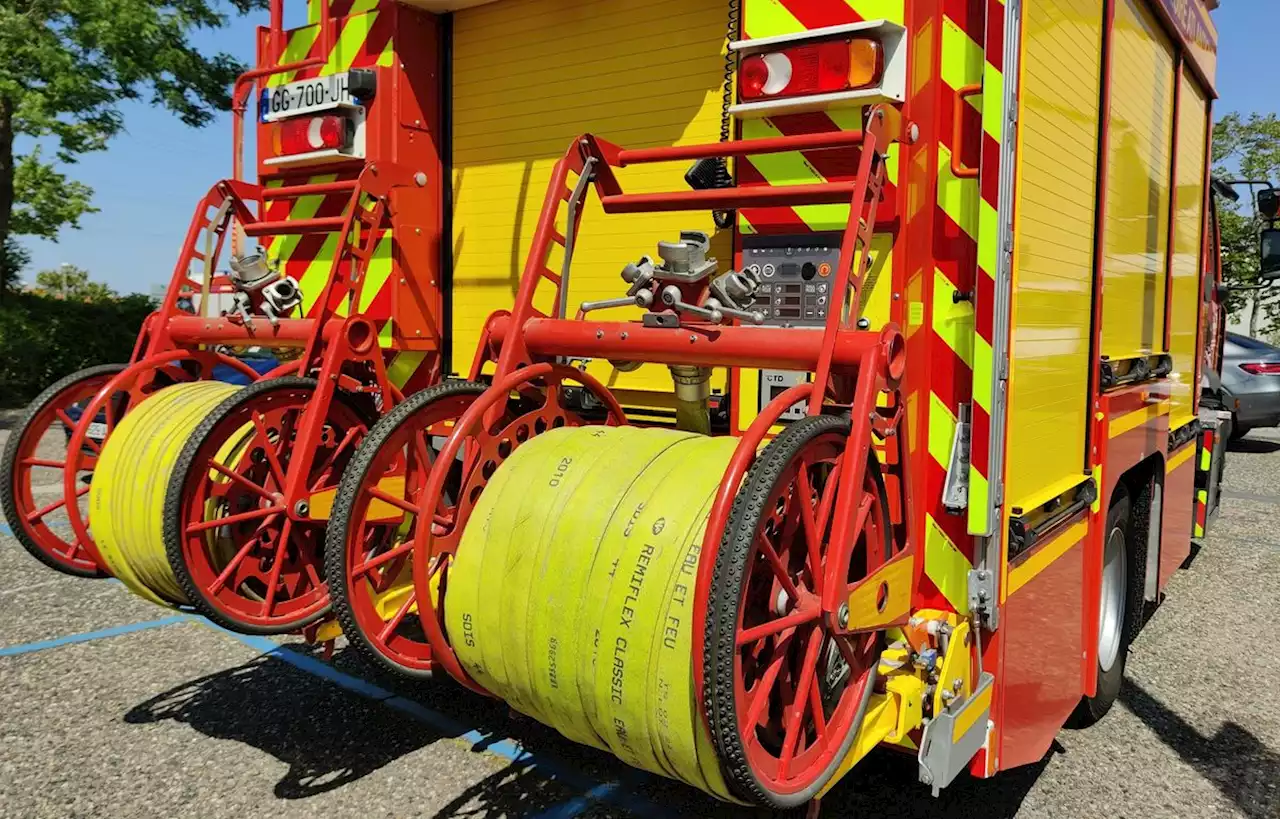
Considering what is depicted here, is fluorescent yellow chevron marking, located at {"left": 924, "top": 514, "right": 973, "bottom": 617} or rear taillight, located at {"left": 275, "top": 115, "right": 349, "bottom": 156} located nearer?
fluorescent yellow chevron marking, located at {"left": 924, "top": 514, "right": 973, "bottom": 617}

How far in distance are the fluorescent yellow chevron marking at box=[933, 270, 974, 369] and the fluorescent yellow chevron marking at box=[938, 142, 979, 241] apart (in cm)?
14

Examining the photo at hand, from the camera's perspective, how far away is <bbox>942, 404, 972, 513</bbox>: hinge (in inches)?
99.3

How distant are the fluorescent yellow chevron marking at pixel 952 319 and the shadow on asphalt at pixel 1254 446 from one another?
11.5 m

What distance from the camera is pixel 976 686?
2.58 meters

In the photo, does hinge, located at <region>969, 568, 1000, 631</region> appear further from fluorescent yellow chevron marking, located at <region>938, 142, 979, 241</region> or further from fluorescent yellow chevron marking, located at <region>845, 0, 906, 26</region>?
fluorescent yellow chevron marking, located at <region>845, 0, 906, 26</region>

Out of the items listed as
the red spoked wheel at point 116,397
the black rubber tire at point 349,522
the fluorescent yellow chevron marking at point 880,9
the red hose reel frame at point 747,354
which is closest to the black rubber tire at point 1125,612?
the red hose reel frame at point 747,354

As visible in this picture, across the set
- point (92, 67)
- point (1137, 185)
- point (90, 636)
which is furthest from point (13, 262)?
point (1137, 185)

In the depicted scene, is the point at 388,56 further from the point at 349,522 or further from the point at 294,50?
the point at 349,522

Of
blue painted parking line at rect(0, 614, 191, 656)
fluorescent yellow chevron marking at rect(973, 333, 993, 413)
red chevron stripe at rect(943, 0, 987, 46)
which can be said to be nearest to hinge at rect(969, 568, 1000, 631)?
fluorescent yellow chevron marking at rect(973, 333, 993, 413)

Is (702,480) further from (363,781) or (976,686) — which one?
(363,781)

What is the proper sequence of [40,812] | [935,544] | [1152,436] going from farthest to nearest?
[1152,436] < [40,812] < [935,544]

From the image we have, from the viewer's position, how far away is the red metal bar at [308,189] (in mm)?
3688

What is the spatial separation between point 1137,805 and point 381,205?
3.31 meters

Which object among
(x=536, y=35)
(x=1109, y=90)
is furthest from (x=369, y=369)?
(x=1109, y=90)
